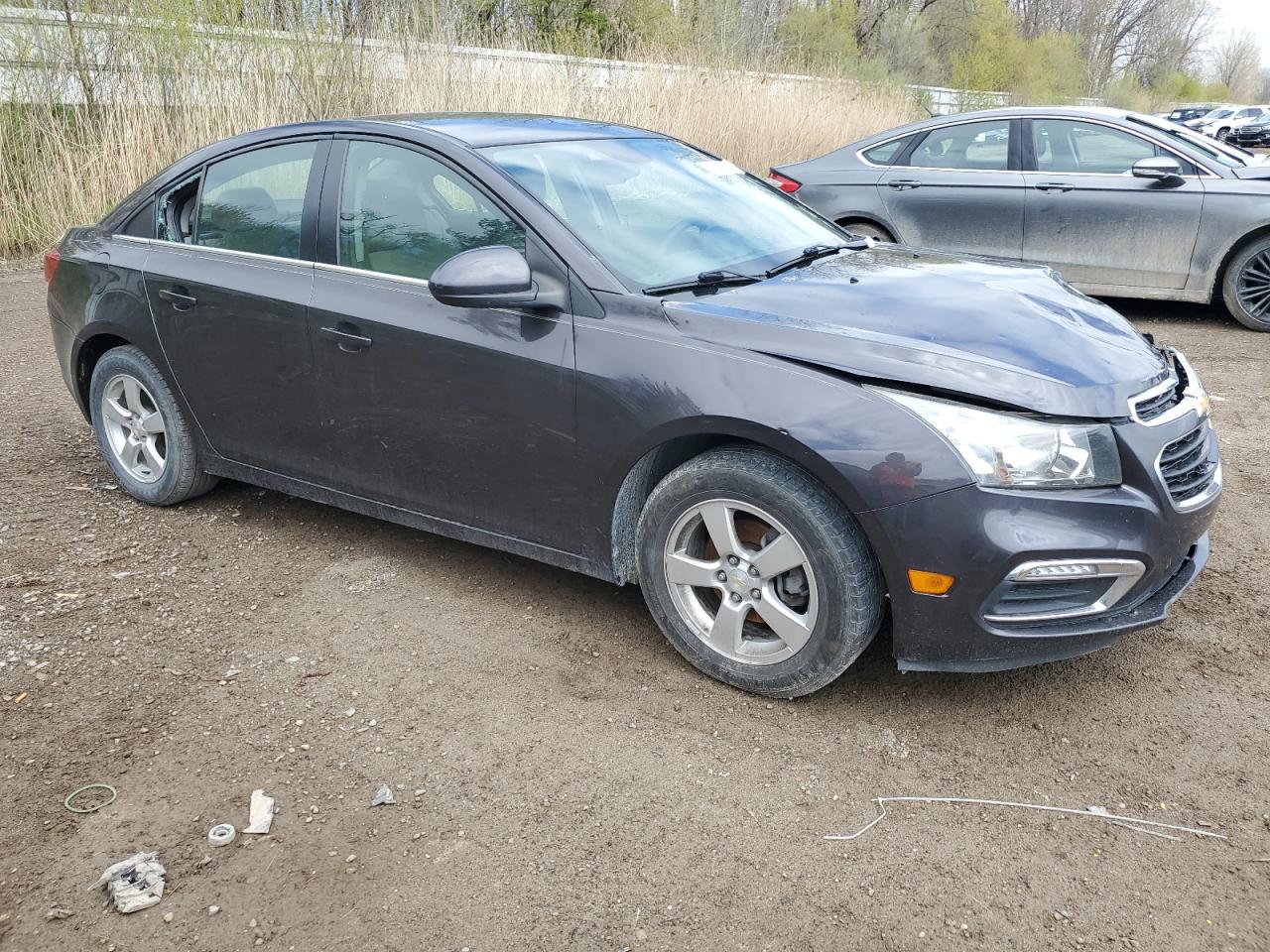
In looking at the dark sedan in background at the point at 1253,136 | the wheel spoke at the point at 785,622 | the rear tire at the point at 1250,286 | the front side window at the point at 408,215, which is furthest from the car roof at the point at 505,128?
the dark sedan in background at the point at 1253,136

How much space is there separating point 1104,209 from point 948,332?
5.49 m

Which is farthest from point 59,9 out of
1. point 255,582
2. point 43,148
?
point 255,582

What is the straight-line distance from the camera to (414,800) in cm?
279

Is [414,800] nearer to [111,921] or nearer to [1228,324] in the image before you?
[111,921]

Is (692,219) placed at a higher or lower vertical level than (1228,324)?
higher

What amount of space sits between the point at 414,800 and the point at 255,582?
1.59 metres

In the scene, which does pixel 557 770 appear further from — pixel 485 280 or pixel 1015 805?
pixel 485 280

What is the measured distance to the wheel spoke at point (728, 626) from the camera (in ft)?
10.4

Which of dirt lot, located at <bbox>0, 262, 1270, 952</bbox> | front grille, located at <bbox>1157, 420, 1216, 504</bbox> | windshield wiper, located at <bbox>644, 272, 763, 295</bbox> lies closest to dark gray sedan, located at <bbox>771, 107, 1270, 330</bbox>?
dirt lot, located at <bbox>0, 262, 1270, 952</bbox>

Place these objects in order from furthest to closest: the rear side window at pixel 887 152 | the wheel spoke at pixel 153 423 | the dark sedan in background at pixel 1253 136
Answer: the dark sedan in background at pixel 1253 136 < the rear side window at pixel 887 152 < the wheel spoke at pixel 153 423

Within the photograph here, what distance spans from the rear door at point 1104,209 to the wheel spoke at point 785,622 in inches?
232

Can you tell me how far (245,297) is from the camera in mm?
4031

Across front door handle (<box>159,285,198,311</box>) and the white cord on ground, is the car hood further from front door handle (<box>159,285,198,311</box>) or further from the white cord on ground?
front door handle (<box>159,285,198,311</box>)

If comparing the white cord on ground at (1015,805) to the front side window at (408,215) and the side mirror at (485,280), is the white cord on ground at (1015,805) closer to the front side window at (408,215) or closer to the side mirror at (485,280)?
the side mirror at (485,280)
